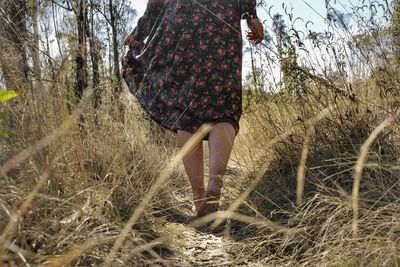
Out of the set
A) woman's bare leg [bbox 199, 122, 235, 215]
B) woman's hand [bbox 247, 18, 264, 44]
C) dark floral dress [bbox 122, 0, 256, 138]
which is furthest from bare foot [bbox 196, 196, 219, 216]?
woman's hand [bbox 247, 18, 264, 44]

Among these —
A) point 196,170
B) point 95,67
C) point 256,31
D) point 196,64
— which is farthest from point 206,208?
point 95,67

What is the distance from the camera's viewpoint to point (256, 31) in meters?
2.58

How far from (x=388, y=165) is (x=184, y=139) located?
1.00m

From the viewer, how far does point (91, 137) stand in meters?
2.36

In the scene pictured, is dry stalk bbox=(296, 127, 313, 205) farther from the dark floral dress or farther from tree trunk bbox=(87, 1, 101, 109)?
tree trunk bbox=(87, 1, 101, 109)

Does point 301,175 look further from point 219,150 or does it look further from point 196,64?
point 196,64

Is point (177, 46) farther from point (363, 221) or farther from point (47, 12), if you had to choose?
point (363, 221)

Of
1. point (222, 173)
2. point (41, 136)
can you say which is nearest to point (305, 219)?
point (222, 173)

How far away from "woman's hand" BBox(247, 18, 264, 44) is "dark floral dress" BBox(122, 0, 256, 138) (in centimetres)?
5

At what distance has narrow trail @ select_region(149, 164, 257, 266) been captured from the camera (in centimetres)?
183

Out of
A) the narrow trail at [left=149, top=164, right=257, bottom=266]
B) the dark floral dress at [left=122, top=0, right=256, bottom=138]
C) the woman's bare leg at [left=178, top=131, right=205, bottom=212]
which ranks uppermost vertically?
the dark floral dress at [left=122, top=0, right=256, bottom=138]

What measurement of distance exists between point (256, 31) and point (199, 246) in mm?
1101

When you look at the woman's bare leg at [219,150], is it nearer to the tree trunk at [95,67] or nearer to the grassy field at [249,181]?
the grassy field at [249,181]

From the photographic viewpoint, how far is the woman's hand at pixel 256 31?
2.57 meters
